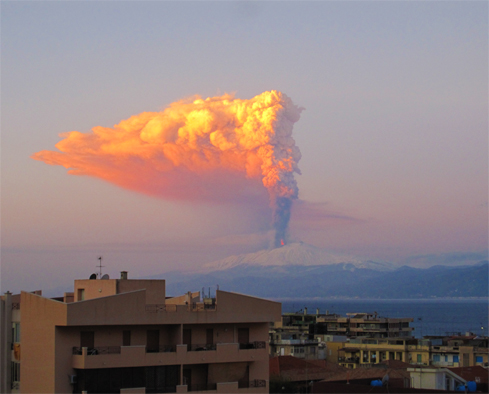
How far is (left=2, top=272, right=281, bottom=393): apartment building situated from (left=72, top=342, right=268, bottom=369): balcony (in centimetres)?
4

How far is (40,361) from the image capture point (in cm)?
3053

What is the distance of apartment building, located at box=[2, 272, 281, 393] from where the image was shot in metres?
30.0

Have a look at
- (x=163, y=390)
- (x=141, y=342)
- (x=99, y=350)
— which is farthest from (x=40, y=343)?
(x=163, y=390)

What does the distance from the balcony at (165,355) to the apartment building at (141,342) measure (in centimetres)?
4

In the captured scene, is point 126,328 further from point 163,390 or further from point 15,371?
point 15,371

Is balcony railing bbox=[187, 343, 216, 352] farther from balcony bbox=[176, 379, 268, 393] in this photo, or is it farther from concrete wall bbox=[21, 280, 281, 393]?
balcony bbox=[176, 379, 268, 393]

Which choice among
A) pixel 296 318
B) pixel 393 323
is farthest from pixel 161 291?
pixel 296 318

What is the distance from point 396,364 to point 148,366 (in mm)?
25264

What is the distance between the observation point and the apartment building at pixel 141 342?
30.0 meters

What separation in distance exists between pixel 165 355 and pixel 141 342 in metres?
1.21

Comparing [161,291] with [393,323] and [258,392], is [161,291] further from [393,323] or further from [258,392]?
[393,323]

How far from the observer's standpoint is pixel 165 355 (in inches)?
1228

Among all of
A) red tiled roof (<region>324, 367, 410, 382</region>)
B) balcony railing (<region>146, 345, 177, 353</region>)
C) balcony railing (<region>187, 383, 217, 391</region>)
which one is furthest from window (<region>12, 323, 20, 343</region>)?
red tiled roof (<region>324, 367, 410, 382</region>)

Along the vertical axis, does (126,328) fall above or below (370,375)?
above
